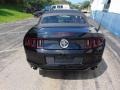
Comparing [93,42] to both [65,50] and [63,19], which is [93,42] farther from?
[63,19]

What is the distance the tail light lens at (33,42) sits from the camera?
21.7ft

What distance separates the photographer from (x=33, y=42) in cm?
668

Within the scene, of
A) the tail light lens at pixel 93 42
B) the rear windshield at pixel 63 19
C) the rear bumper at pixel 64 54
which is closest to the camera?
the rear bumper at pixel 64 54

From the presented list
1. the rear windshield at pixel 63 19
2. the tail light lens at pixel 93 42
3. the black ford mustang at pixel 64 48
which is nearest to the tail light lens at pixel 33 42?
the black ford mustang at pixel 64 48

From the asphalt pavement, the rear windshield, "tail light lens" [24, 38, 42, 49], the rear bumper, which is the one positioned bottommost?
the asphalt pavement

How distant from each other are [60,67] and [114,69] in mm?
2032

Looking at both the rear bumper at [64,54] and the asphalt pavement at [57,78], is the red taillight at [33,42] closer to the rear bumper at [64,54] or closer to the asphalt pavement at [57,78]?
the rear bumper at [64,54]

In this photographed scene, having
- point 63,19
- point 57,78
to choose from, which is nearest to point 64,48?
point 57,78

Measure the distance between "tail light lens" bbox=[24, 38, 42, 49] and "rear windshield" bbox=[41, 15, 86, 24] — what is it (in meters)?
1.43

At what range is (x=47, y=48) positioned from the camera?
654 cm

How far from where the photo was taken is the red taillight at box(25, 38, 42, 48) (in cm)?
660

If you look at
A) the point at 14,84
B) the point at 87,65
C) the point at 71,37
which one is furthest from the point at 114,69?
the point at 14,84

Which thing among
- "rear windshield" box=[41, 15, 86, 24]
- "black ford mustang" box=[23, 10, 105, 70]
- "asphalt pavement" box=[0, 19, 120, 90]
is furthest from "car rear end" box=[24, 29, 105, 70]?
"rear windshield" box=[41, 15, 86, 24]

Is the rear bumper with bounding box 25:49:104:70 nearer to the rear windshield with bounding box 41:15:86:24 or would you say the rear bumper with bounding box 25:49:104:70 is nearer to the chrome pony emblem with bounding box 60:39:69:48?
the chrome pony emblem with bounding box 60:39:69:48
